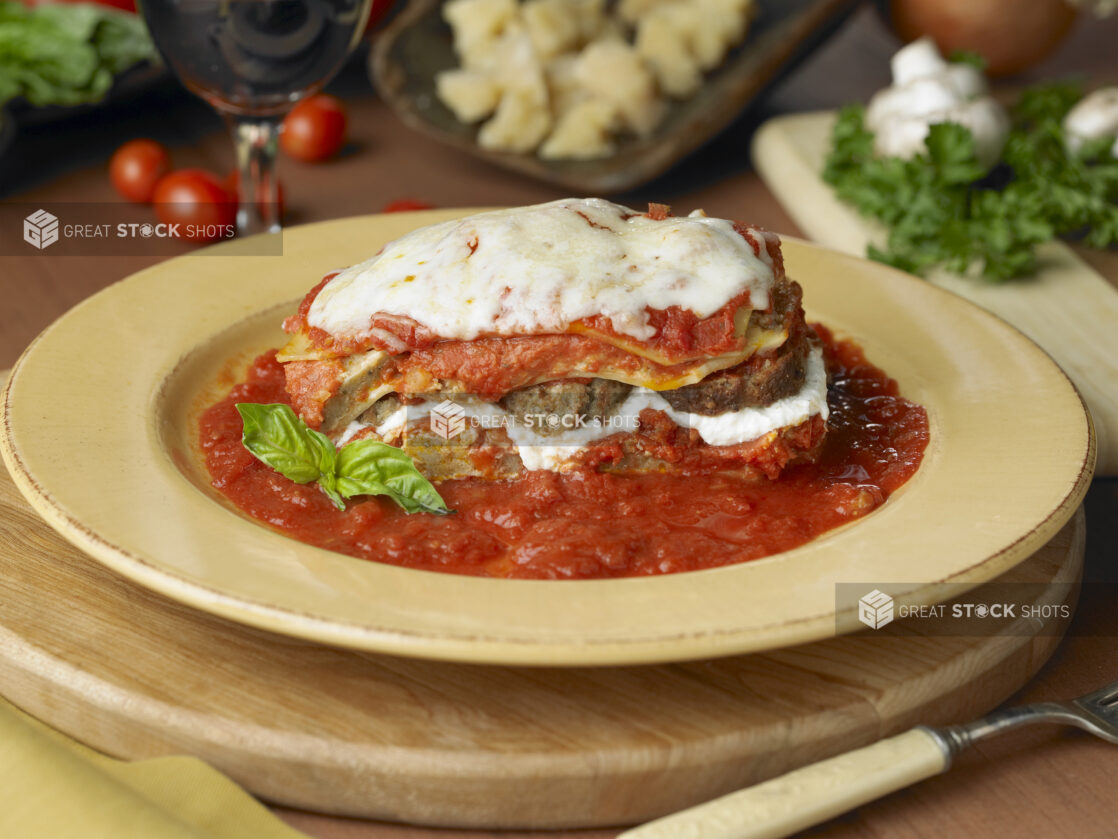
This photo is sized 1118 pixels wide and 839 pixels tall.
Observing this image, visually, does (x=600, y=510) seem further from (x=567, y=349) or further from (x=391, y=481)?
(x=391, y=481)

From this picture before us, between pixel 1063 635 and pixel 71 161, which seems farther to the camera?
pixel 71 161

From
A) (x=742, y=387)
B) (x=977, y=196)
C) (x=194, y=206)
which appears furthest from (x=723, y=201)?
(x=742, y=387)

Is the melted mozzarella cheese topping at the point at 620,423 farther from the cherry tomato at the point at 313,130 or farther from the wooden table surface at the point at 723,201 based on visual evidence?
the cherry tomato at the point at 313,130

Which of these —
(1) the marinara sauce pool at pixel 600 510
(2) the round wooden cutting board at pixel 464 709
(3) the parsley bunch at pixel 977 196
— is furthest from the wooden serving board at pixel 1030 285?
(2) the round wooden cutting board at pixel 464 709

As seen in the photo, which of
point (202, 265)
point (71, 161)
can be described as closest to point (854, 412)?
point (202, 265)

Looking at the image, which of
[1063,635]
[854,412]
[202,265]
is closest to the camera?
[1063,635]

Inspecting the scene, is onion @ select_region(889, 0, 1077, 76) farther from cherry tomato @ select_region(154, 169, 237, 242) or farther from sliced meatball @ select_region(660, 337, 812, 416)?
sliced meatball @ select_region(660, 337, 812, 416)

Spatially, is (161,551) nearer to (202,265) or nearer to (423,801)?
(423,801)
